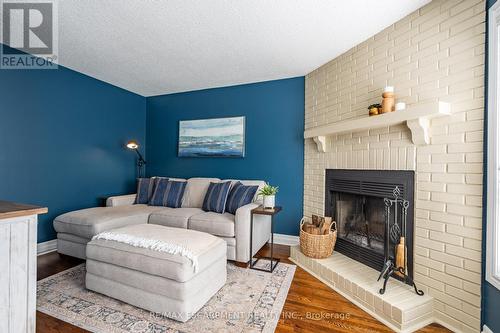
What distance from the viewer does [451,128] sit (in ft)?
5.79

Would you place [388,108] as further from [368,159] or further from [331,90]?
[331,90]

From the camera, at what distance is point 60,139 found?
3.20 m

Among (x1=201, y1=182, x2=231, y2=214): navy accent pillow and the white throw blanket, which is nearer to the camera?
the white throw blanket

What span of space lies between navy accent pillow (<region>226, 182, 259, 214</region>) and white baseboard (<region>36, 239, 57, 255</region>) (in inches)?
89.8

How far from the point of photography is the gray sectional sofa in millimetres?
2674

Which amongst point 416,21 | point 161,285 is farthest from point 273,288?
point 416,21

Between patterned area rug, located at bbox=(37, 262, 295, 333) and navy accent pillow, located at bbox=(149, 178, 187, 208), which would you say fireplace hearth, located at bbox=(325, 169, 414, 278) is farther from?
navy accent pillow, located at bbox=(149, 178, 187, 208)

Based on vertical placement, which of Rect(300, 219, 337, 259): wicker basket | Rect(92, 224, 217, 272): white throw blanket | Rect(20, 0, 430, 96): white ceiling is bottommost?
Rect(300, 219, 337, 259): wicker basket

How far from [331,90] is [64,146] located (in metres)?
3.62

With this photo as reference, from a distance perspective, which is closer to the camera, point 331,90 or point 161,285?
point 161,285

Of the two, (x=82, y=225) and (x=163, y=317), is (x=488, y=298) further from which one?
(x=82, y=225)

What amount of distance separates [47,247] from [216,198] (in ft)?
7.23

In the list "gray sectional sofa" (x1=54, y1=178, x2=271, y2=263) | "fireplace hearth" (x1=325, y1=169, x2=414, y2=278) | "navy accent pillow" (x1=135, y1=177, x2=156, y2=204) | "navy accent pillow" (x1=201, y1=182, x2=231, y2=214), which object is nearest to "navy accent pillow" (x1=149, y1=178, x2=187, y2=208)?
"navy accent pillow" (x1=135, y1=177, x2=156, y2=204)

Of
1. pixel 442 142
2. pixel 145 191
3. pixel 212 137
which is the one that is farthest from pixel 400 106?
pixel 145 191
